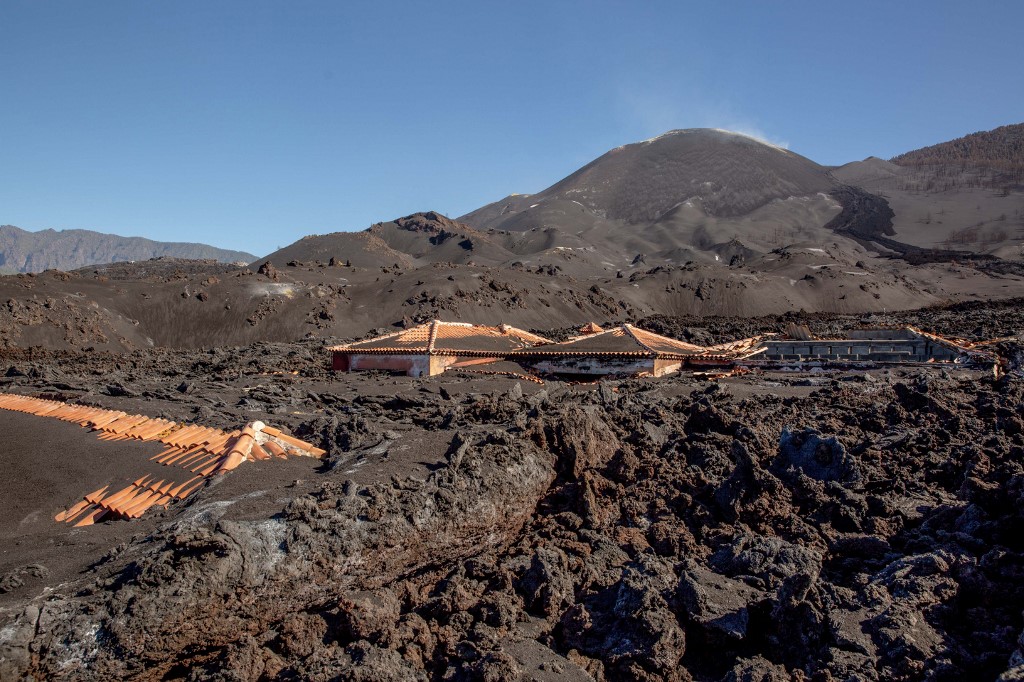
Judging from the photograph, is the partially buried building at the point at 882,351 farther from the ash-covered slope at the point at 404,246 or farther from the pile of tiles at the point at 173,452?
the ash-covered slope at the point at 404,246

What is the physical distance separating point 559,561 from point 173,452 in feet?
15.6

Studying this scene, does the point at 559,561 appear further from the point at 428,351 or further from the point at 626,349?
the point at 428,351

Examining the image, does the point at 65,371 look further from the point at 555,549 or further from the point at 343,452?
the point at 555,549

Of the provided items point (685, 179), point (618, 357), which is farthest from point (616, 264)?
point (618, 357)

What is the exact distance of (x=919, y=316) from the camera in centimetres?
3978

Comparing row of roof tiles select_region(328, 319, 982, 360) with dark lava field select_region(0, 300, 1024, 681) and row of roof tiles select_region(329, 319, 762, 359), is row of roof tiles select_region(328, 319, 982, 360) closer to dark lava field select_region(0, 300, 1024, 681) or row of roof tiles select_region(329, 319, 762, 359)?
row of roof tiles select_region(329, 319, 762, 359)

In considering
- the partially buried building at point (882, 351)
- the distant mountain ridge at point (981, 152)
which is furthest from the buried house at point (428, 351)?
the distant mountain ridge at point (981, 152)

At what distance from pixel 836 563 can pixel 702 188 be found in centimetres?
12087

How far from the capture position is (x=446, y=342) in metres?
20.3

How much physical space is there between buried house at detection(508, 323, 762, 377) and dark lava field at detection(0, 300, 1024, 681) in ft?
26.6

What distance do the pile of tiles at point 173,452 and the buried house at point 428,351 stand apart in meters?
8.80

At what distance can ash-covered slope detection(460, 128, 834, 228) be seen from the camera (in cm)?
11594

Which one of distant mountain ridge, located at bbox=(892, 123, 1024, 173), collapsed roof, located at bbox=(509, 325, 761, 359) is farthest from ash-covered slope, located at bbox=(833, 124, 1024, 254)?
collapsed roof, located at bbox=(509, 325, 761, 359)

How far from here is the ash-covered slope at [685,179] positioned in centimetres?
11594
